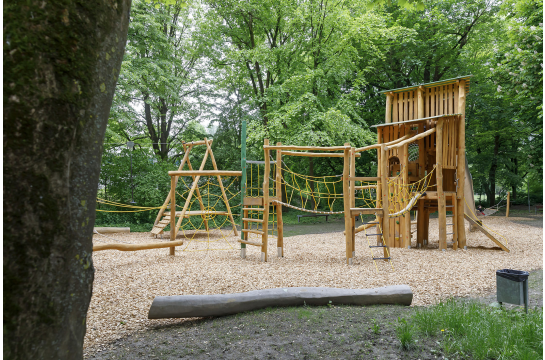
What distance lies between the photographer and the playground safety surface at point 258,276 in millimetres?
3568

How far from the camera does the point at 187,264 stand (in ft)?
21.4

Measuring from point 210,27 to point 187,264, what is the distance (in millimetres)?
12121

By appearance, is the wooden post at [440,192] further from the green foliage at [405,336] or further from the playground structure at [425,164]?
the green foliage at [405,336]

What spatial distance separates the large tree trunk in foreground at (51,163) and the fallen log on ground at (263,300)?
6.36 ft

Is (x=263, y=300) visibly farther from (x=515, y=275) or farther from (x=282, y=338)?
(x=515, y=275)

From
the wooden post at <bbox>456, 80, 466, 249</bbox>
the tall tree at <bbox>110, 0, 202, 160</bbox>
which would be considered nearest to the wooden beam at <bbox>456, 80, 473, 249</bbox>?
the wooden post at <bbox>456, 80, 466, 249</bbox>

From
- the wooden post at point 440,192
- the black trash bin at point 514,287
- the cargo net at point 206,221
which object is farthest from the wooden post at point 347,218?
the black trash bin at point 514,287

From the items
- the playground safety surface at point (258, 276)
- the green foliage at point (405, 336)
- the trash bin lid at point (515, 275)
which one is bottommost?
the playground safety surface at point (258, 276)

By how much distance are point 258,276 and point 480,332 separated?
3.31 meters

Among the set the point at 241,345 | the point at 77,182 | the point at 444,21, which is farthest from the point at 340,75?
the point at 77,182

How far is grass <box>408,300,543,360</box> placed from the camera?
268 cm

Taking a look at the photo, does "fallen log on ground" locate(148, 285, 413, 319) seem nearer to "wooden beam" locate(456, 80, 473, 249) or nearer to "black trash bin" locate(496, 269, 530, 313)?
"black trash bin" locate(496, 269, 530, 313)

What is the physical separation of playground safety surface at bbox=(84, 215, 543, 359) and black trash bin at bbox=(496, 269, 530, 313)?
935 millimetres

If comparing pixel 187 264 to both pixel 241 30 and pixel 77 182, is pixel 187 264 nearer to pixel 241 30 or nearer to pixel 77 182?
pixel 77 182
